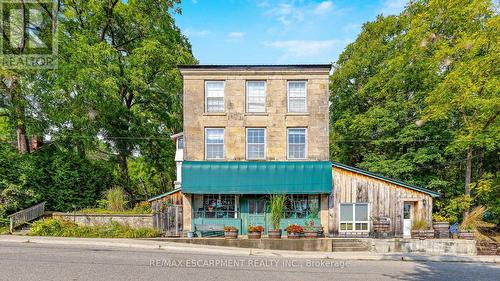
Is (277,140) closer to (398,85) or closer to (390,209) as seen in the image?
(390,209)

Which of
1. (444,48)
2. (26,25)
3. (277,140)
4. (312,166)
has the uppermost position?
(26,25)

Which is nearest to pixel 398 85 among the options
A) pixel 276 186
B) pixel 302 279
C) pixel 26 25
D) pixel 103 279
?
pixel 276 186

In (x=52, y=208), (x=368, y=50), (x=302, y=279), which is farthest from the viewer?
(x=368, y=50)

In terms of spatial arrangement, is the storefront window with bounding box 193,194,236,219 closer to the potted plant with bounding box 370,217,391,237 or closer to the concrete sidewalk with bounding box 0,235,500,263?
the concrete sidewalk with bounding box 0,235,500,263

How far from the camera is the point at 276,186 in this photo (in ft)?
58.7

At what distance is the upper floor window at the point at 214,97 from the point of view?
19469mm

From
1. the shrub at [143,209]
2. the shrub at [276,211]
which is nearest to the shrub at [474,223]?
the shrub at [276,211]

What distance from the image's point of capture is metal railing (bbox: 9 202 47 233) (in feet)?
55.9

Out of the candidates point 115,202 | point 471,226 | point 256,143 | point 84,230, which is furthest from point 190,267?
point 471,226

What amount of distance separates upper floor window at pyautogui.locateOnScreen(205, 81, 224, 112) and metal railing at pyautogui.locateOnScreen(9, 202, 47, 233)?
39.7 ft

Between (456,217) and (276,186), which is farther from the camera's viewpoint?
(456,217)

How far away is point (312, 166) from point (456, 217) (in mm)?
10808

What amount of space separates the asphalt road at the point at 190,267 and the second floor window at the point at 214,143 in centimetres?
755

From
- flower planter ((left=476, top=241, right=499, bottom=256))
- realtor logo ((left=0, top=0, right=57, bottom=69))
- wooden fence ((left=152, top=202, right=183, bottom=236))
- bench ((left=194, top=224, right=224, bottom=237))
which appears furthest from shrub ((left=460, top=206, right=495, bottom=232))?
realtor logo ((left=0, top=0, right=57, bottom=69))
